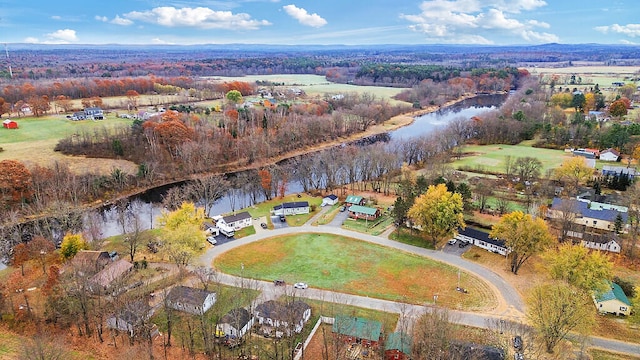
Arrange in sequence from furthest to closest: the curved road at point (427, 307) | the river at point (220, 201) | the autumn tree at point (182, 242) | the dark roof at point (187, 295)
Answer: the river at point (220, 201)
the autumn tree at point (182, 242)
the dark roof at point (187, 295)
the curved road at point (427, 307)

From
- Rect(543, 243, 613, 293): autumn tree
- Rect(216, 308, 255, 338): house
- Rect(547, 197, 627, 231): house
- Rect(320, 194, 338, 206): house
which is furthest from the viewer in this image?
Rect(320, 194, 338, 206): house

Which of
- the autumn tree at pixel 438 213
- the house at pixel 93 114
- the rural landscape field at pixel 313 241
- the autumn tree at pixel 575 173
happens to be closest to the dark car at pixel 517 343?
the rural landscape field at pixel 313 241

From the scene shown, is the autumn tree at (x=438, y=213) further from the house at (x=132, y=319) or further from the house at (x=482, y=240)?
the house at (x=132, y=319)

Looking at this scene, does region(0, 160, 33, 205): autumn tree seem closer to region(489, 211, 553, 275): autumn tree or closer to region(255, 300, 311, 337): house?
region(255, 300, 311, 337): house

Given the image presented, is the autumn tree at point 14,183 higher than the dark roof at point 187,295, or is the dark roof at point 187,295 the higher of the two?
the autumn tree at point 14,183

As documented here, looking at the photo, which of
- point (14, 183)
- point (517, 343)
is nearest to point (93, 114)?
point (14, 183)

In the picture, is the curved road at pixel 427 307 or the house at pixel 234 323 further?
the curved road at pixel 427 307

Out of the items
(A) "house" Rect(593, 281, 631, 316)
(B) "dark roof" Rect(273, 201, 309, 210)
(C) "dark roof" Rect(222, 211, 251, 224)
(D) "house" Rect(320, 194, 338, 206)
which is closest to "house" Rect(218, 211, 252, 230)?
(C) "dark roof" Rect(222, 211, 251, 224)
